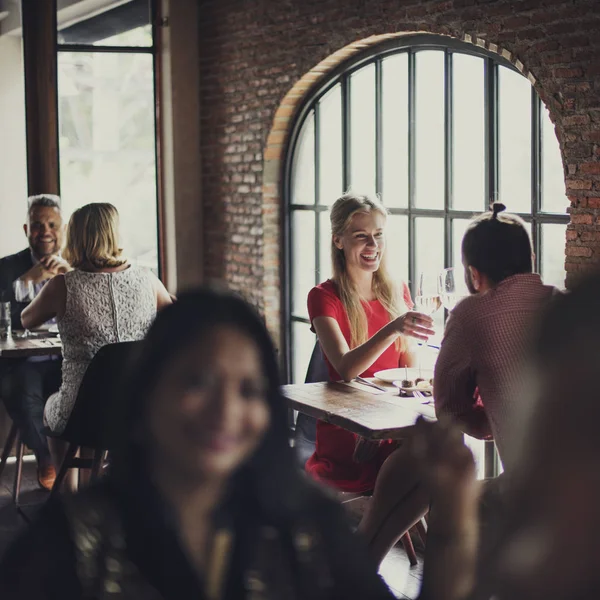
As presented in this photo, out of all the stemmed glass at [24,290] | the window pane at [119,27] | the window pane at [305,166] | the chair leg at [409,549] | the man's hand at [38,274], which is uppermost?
the window pane at [119,27]

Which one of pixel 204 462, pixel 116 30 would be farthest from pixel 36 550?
pixel 116 30

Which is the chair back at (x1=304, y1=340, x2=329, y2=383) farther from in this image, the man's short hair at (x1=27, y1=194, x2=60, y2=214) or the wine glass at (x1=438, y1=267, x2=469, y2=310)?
the man's short hair at (x1=27, y1=194, x2=60, y2=214)

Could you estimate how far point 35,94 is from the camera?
21.9 feet

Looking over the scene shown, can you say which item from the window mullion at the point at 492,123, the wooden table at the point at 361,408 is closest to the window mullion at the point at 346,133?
the window mullion at the point at 492,123

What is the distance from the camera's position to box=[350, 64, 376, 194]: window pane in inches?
219

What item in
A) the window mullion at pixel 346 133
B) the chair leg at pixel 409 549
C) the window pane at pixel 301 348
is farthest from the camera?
the window pane at pixel 301 348

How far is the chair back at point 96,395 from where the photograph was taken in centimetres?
385

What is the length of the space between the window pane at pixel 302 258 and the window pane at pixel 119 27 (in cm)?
181

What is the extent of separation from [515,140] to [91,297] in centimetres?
202

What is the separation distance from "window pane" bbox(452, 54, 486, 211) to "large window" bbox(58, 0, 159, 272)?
113 inches

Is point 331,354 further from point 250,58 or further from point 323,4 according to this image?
point 250,58

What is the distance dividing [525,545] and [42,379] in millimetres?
4899

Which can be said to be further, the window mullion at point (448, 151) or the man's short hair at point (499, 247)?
the window mullion at point (448, 151)

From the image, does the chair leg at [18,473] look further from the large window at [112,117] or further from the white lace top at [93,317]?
the large window at [112,117]
